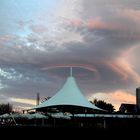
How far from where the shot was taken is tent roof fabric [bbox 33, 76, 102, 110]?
4309cm

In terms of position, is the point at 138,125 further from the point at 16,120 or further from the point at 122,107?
the point at 122,107

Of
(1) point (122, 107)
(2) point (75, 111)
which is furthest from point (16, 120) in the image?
(1) point (122, 107)

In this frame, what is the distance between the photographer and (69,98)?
43500mm

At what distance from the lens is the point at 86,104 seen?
4350 centimetres

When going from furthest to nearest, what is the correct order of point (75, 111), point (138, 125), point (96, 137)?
point (75, 111), point (138, 125), point (96, 137)

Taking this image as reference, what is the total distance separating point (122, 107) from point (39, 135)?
205 feet

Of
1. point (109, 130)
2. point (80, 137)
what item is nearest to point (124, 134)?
point (109, 130)

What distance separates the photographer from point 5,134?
55.1ft

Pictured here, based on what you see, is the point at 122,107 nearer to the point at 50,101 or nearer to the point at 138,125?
the point at 50,101

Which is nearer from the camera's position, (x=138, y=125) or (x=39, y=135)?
(x=39, y=135)

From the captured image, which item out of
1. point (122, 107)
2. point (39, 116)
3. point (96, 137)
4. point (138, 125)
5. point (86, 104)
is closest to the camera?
point (96, 137)

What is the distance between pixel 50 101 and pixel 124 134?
93.3 ft

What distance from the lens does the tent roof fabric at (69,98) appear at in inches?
1697

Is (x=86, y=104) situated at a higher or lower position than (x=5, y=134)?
higher
